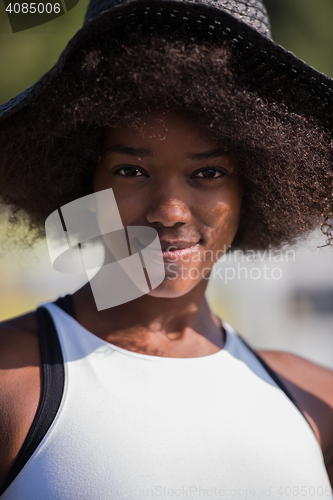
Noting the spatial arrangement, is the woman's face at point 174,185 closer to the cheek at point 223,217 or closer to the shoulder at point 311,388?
the cheek at point 223,217

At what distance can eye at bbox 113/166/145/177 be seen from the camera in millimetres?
1485

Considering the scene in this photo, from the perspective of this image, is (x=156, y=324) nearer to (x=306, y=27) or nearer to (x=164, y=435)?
(x=164, y=435)

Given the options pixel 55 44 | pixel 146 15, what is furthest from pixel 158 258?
pixel 55 44

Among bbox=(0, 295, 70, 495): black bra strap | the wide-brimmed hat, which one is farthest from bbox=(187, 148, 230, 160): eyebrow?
bbox=(0, 295, 70, 495): black bra strap

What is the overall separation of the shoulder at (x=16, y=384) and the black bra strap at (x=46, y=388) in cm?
2

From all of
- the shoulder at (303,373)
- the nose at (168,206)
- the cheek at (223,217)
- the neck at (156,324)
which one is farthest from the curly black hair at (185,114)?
the shoulder at (303,373)

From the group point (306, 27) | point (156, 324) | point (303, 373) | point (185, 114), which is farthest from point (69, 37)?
point (303, 373)

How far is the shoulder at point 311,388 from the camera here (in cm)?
175

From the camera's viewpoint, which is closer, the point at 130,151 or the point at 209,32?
the point at 209,32

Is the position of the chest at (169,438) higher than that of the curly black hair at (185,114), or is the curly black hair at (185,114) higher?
the curly black hair at (185,114)

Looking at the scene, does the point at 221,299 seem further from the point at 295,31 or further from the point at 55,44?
the point at 295,31

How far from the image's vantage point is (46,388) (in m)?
1.36

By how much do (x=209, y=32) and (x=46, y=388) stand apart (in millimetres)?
1168

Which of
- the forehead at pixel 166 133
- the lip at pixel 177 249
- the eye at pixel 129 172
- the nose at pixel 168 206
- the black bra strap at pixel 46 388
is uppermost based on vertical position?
Answer: the forehead at pixel 166 133
